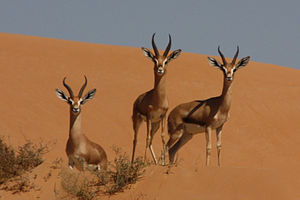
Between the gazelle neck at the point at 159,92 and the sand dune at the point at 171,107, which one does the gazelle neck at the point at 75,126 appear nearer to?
the sand dune at the point at 171,107

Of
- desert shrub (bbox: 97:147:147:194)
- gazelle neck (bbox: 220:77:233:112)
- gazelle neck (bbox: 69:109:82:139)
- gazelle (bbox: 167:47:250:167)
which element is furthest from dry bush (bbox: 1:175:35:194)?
gazelle neck (bbox: 220:77:233:112)

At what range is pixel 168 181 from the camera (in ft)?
38.3

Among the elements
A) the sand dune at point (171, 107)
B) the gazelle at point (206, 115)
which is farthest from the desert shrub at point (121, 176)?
the gazelle at point (206, 115)

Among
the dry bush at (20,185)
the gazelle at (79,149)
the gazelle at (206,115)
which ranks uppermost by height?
the gazelle at (206,115)

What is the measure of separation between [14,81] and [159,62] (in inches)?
682

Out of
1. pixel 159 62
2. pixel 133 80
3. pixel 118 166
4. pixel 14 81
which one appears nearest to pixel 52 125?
pixel 14 81

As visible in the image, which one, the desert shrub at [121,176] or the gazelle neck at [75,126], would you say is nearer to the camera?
the desert shrub at [121,176]

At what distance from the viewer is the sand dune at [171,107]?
38.3 ft

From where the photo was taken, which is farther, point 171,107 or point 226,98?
point 171,107

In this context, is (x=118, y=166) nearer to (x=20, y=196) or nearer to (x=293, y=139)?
(x=20, y=196)

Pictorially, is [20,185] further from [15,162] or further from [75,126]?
[75,126]

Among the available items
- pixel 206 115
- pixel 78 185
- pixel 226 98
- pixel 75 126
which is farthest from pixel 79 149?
pixel 226 98

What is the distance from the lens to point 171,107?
3023 cm

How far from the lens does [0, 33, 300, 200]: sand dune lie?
11672 millimetres
